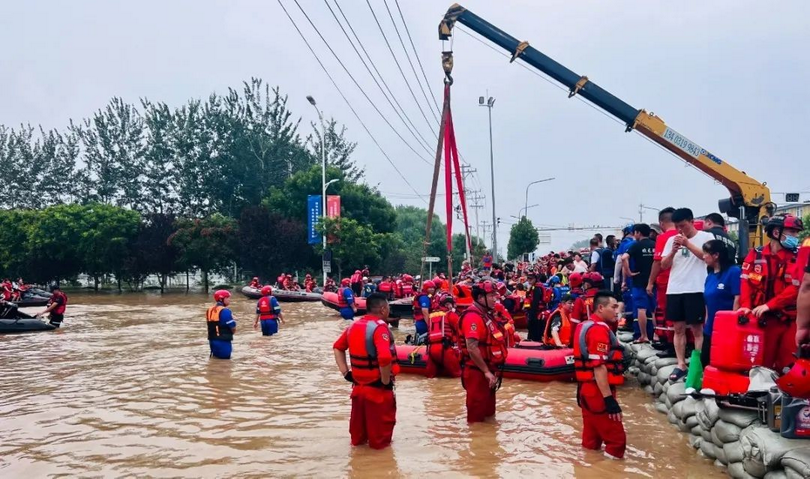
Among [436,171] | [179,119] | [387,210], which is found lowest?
[436,171]

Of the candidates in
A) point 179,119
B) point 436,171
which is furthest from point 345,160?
point 436,171

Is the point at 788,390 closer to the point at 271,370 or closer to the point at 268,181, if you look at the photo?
the point at 271,370

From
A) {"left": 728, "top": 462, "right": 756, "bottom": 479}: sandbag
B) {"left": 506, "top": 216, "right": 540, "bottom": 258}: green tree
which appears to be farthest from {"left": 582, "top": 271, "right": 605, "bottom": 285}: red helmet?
{"left": 506, "top": 216, "right": 540, "bottom": 258}: green tree

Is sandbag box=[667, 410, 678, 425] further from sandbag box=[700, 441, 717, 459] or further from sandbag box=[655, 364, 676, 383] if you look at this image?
sandbag box=[700, 441, 717, 459]

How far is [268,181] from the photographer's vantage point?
2272 inches

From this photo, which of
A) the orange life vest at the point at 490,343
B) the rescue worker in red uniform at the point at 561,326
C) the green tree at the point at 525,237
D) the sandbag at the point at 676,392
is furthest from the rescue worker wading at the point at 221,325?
the green tree at the point at 525,237

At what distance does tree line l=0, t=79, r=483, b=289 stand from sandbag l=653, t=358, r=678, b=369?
31814mm

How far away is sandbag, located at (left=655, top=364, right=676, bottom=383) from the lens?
26.0ft

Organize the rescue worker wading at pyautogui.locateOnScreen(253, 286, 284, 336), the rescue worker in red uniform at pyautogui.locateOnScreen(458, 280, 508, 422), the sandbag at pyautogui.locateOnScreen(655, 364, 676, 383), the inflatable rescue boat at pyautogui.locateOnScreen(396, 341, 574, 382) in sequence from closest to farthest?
the rescue worker in red uniform at pyautogui.locateOnScreen(458, 280, 508, 422), the sandbag at pyautogui.locateOnScreen(655, 364, 676, 383), the inflatable rescue boat at pyautogui.locateOnScreen(396, 341, 574, 382), the rescue worker wading at pyautogui.locateOnScreen(253, 286, 284, 336)

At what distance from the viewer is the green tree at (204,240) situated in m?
41.4

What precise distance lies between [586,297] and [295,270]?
117 ft

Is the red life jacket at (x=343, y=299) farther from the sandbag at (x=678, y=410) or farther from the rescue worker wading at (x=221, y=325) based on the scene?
the sandbag at (x=678, y=410)

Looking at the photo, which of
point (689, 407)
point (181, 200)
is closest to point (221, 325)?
point (689, 407)

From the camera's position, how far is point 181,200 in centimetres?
5938
